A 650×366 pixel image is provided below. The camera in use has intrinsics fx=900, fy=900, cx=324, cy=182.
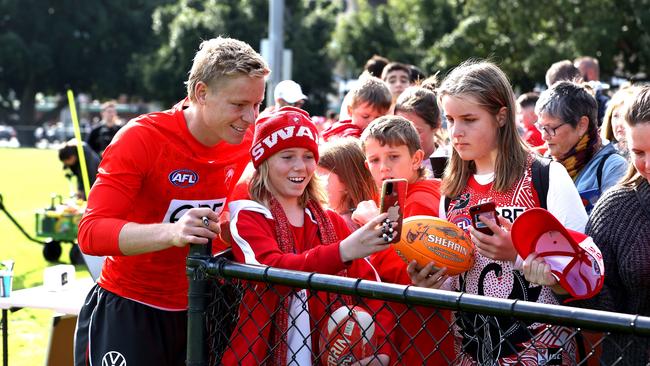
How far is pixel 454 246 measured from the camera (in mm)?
3238

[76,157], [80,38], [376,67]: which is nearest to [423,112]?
[376,67]

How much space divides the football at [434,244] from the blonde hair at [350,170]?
3.78 ft

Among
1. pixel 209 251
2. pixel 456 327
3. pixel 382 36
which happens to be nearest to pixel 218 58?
pixel 209 251

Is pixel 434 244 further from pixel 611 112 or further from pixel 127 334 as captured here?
pixel 611 112

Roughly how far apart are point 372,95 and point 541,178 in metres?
3.09

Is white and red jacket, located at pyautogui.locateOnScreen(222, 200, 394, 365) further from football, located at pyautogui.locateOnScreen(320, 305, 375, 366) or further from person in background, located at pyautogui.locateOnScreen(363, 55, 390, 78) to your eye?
person in background, located at pyautogui.locateOnScreen(363, 55, 390, 78)

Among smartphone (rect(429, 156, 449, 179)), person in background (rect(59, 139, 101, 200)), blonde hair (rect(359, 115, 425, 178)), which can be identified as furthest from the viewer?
person in background (rect(59, 139, 101, 200))

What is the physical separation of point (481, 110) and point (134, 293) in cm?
165

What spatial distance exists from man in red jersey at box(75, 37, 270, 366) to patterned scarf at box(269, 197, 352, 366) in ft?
1.35

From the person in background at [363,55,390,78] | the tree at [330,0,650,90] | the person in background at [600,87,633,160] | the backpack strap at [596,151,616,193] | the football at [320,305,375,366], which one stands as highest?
the tree at [330,0,650,90]

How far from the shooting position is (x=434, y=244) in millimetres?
3213

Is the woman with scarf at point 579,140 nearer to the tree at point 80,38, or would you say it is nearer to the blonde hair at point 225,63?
the blonde hair at point 225,63

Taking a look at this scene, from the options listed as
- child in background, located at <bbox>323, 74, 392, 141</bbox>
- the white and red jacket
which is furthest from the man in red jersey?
child in background, located at <bbox>323, 74, 392, 141</bbox>

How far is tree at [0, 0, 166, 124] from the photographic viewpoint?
61.9 metres
